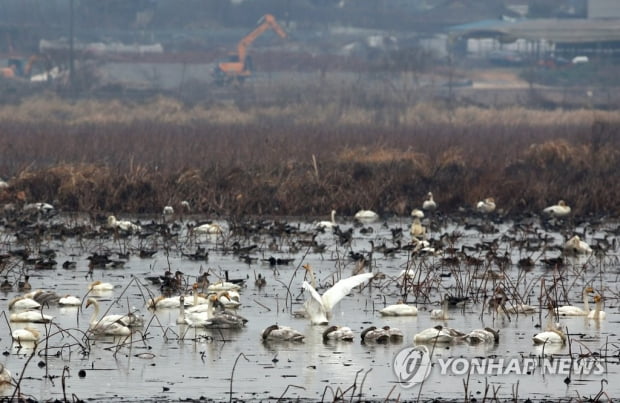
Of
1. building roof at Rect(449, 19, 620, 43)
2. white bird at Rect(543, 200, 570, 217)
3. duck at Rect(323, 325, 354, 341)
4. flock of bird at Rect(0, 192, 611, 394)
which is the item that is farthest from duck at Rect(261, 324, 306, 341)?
building roof at Rect(449, 19, 620, 43)

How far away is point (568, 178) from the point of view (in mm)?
32625

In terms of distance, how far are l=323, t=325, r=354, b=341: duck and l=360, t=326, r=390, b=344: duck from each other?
129 millimetres

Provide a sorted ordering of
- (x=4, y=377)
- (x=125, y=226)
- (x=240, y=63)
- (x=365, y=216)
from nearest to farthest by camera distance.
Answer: (x=4, y=377)
(x=125, y=226)
(x=365, y=216)
(x=240, y=63)

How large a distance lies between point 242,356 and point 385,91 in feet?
188

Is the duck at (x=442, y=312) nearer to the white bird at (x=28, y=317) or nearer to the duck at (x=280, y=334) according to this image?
the duck at (x=280, y=334)

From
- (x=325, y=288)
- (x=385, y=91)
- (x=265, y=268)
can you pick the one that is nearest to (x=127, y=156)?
(x=265, y=268)

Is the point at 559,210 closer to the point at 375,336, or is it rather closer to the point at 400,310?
the point at 400,310

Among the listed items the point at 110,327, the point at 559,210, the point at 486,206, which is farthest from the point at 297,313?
the point at 486,206

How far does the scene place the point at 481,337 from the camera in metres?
14.0

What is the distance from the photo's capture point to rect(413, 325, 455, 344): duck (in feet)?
45.4

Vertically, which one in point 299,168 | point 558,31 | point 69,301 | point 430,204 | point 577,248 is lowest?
point 558,31

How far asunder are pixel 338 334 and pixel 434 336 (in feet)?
2.92

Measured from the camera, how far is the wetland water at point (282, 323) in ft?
39.3

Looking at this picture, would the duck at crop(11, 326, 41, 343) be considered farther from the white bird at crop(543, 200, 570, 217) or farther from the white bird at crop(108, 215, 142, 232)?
the white bird at crop(543, 200, 570, 217)
